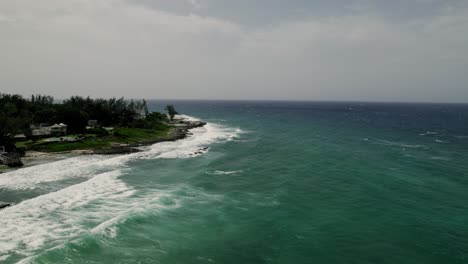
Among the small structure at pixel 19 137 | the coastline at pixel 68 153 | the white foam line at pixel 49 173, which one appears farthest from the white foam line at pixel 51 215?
the small structure at pixel 19 137

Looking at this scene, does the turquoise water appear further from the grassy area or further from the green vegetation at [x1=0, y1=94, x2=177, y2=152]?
the green vegetation at [x1=0, y1=94, x2=177, y2=152]

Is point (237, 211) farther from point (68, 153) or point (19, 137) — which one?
point (19, 137)

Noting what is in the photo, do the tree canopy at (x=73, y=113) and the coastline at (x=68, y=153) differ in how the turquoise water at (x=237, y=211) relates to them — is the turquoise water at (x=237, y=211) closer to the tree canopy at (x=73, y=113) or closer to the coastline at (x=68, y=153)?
A: the coastline at (x=68, y=153)

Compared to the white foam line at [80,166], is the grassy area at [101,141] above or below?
above

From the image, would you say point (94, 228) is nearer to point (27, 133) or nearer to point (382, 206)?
point (382, 206)

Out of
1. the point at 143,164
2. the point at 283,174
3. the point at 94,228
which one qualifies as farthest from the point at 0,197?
the point at 283,174
